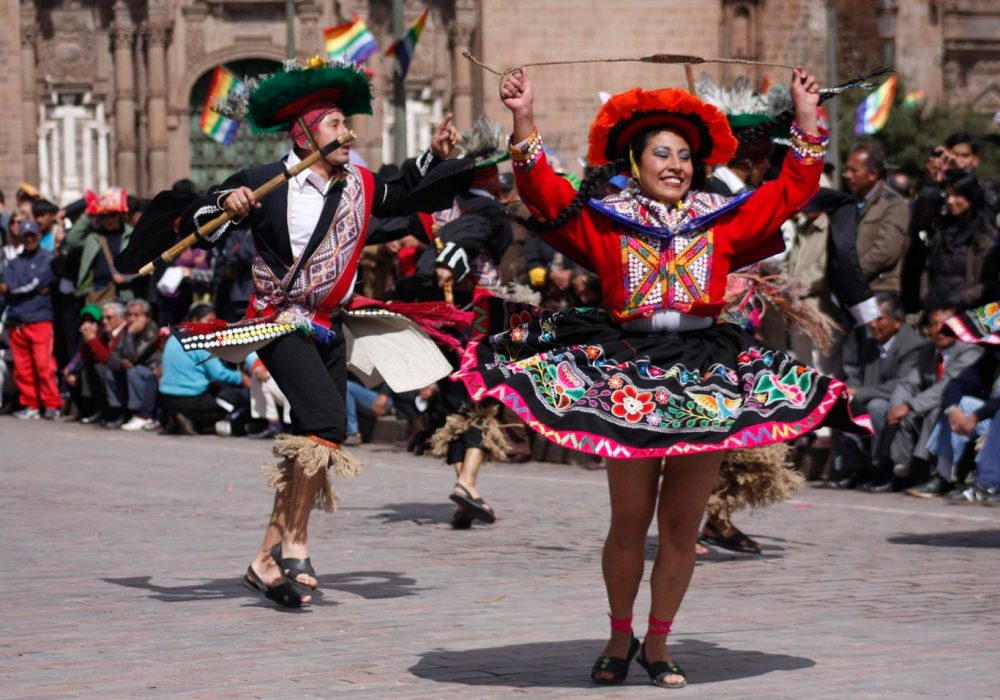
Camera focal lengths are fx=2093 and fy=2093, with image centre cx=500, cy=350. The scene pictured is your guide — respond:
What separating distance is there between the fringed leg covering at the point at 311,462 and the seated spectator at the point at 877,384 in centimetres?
564

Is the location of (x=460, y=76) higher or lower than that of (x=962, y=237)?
higher

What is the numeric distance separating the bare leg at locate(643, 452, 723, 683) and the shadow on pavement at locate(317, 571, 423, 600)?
221 centimetres

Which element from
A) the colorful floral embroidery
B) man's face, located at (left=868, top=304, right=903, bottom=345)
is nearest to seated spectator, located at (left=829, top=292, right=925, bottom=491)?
man's face, located at (left=868, top=304, right=903, bottom=345)

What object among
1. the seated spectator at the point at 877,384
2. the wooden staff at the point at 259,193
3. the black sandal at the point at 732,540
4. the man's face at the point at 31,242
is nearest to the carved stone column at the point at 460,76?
the man's face at the point at 31,242

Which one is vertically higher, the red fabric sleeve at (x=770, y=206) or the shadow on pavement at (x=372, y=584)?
the red fabric sleeve at (x=770, y=206)

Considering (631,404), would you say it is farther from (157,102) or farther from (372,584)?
(157,102)

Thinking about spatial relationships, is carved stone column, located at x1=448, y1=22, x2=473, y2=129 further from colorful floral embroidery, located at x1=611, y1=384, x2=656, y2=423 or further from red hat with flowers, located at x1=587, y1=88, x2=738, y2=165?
colorful floral embroidery, located at x1=611, y1=384, x2=656, y2=423

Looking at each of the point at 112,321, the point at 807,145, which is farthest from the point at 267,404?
the point at 807,145

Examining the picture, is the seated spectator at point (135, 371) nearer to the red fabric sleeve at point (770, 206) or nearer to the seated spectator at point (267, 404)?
the seated spectator at point (267, 404)

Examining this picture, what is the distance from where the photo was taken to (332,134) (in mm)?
8844

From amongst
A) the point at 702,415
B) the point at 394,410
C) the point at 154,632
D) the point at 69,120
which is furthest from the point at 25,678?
the point at 69,120

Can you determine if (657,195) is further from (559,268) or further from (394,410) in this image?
(394,410)

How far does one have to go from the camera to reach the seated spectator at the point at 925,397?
13102 millimetres

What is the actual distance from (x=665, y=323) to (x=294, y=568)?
238cm
